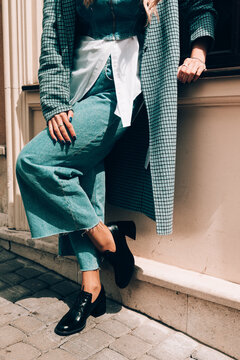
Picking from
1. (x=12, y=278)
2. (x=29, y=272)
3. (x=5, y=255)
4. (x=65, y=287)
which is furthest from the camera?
(x=5, y=255)

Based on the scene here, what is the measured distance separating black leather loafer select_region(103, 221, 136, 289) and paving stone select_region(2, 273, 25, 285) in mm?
808

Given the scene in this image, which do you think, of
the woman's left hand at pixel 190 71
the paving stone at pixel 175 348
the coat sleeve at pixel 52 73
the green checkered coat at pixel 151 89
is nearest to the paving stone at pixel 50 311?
the paving stone at pixel 175 348

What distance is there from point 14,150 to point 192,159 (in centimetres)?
162

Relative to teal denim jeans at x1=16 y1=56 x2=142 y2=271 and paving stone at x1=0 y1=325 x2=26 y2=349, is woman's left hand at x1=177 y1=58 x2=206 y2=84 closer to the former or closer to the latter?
teal denim jeans at x1=16 y1=56 x2=142 y2=271

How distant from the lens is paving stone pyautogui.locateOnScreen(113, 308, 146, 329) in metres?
2.25

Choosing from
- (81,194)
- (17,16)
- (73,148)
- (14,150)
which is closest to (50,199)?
(81,194)

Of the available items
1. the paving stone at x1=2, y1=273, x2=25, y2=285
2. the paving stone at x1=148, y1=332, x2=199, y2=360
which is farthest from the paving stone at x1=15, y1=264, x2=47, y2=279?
the paving stone at x1=148, y1=332, x2=199, y2=360

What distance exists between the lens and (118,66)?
204 cm

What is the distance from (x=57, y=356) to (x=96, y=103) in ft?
4.16

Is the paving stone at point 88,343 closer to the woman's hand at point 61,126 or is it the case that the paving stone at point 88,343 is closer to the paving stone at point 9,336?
the paving stone at point 9,336

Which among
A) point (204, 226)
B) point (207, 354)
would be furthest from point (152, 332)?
point (204, 226)

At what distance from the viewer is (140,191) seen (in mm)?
2295

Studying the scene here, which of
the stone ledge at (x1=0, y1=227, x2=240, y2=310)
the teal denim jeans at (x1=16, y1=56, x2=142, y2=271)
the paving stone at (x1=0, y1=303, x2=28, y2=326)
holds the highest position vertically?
the teal denim jeans at (x1=16, y1=56, x2=142, y2=271)

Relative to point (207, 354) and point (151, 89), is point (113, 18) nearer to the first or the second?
point (151, 89)
